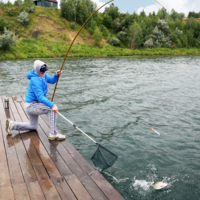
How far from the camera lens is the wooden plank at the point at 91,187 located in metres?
3.21

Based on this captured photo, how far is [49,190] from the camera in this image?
329 cm

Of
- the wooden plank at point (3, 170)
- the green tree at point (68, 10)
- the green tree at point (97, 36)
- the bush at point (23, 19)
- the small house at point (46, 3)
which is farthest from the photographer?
the small house at point (46, 3)

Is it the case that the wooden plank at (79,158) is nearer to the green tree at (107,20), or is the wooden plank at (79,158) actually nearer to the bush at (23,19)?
the bush at (23,19)

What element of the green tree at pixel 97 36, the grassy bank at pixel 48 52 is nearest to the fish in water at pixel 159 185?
the grassy bank at pixel 48 52

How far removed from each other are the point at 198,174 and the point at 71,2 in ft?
252

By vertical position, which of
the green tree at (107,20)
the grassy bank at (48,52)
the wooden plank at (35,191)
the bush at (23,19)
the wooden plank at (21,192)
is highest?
the green tree at (107,20)

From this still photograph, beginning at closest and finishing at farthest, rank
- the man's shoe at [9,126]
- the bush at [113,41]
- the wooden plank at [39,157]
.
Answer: the wooden plank at [39,157] → the man's shoe at [9,126] → the bush at [113,41]

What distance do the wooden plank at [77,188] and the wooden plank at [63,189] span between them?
64 mm

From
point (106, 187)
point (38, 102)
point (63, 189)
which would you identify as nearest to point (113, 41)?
point (38, 102)

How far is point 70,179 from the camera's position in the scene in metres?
3.61

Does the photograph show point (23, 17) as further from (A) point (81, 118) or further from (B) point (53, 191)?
(B) point (53, 191)

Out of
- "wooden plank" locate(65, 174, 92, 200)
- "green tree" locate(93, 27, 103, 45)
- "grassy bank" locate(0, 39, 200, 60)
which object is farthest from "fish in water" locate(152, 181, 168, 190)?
"green tree" locate(93, 27, 103, 45)

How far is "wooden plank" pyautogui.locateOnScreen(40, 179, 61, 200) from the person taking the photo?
314cm

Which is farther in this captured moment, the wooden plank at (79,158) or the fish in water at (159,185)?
the fish in water at (159,185)
